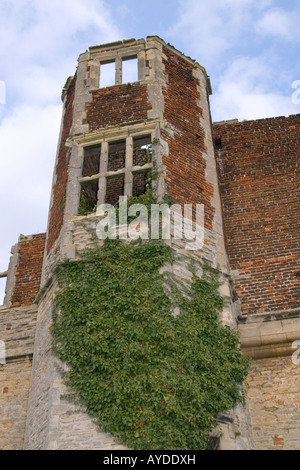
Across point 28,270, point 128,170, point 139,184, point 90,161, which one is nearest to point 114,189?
point 139,184

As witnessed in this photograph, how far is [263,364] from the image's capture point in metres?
10.2

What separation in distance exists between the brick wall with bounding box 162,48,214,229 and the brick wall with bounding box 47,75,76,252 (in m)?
1.96

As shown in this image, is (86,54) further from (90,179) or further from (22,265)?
(22,265)

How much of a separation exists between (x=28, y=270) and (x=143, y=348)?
4.85 m

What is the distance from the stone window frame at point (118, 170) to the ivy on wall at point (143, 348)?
133 centimetres

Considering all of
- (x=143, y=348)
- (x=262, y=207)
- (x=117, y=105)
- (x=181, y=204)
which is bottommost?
(x=143, y=348)

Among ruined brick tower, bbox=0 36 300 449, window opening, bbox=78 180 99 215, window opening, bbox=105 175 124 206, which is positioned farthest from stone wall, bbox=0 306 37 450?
window opening, bbox=105 175 124 206

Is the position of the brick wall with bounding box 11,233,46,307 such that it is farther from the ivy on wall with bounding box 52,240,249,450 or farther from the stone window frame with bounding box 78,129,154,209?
the ivy on wall with bounding box 52,240,249,450

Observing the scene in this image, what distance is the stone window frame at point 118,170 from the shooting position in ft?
35.4

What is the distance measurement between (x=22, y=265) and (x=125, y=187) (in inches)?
130

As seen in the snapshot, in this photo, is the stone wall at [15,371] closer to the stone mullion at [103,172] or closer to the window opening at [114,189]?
the window opening at [114,189]

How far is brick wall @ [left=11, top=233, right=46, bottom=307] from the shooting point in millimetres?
12125

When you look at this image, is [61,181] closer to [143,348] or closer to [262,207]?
[262,207]

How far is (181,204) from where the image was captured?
1048 cm
